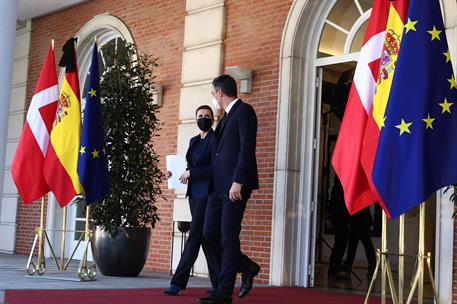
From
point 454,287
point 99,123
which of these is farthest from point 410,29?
point 99,123

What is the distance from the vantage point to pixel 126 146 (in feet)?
25.9

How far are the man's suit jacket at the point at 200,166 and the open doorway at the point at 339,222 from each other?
2.05 m

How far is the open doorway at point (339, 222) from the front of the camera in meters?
9.10

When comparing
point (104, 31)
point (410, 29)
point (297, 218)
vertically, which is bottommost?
point (297, 218)

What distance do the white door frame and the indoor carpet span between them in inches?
18.1

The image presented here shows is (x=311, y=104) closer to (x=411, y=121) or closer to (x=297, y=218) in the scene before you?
(x=297, y=218)

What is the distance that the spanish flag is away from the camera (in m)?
7.13

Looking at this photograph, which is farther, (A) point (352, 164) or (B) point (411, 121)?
(A) point (352, 164)

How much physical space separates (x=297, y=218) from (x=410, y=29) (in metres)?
3.59

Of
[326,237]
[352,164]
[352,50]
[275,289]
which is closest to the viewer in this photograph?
[352,164]

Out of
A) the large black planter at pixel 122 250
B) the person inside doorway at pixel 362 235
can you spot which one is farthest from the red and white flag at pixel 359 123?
the person inside doorway at pixel 362 235

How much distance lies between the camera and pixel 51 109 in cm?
751

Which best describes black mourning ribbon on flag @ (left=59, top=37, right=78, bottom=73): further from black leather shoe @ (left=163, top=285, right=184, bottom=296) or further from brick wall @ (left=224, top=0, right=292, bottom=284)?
black leather shoe @ (left=163, top=285, right=184, bottom=296)

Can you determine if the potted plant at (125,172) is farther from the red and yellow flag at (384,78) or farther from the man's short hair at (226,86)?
the red and yellow flag at (384,78)
